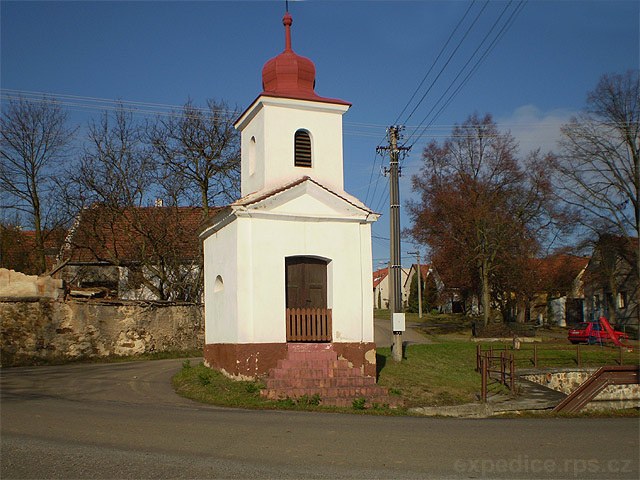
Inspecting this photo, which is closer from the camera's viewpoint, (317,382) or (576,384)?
(317,382)

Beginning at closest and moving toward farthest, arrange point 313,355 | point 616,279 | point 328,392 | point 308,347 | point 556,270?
point 328,392, point 313,355, point 308,347, point 616,279, point 556,270

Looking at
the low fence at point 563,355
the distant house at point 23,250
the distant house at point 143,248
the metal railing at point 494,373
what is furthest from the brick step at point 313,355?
the distant house at point 23,250

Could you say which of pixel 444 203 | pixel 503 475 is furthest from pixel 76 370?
pixel 444 203

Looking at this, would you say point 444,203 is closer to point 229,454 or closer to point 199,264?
point 199,264

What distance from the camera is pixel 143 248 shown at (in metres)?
29.6

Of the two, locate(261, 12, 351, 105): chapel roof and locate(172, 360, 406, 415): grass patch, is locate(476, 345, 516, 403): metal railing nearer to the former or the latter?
locate(172, 360, 406, 415): grass patch

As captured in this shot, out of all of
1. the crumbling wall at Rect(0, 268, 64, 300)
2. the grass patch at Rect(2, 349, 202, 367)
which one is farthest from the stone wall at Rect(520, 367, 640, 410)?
the crumbling wall at Rect(0, 268, 64, 300)

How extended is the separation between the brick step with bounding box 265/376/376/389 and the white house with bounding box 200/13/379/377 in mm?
1166

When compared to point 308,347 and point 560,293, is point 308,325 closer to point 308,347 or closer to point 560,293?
point 308,347

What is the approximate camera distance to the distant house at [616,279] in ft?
135

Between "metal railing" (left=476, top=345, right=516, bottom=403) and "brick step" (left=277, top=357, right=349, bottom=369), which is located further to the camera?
"brick step" (left=277, top=357, right=349, bottom=369)

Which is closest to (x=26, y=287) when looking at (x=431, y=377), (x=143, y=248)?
(x=143, y=248)

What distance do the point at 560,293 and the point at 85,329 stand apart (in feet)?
134

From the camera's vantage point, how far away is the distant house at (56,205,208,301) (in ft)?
97.2
